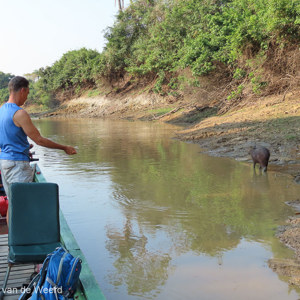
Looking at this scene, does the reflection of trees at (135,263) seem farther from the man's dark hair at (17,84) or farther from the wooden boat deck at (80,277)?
the man's dark hair at (17,84)

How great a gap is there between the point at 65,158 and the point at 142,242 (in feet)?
25.2

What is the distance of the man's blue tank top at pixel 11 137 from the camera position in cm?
391

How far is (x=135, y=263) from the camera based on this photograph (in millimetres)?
4863

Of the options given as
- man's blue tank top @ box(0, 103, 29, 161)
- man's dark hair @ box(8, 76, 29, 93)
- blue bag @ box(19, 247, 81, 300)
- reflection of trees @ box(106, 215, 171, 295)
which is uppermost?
man's dark hair @ box(8, 76, 29, 93)

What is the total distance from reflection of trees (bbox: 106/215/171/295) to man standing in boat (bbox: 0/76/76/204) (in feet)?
5.18

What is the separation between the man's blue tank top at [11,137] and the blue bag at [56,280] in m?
1.44

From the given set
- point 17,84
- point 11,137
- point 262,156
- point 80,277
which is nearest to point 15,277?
point 80,277

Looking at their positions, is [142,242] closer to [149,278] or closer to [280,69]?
[149,278]

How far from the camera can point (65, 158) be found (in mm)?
12664

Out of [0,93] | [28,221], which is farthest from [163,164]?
[0,93]

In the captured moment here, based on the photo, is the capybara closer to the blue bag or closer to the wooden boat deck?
the wooden boat deck

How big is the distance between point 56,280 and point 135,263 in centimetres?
205

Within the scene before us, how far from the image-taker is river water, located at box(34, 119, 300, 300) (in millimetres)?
4328

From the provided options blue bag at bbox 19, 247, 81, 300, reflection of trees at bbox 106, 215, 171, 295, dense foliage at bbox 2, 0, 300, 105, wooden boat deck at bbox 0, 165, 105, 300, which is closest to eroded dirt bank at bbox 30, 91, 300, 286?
Answer: reflection of trees at bbox 106, 215, 171, 295
